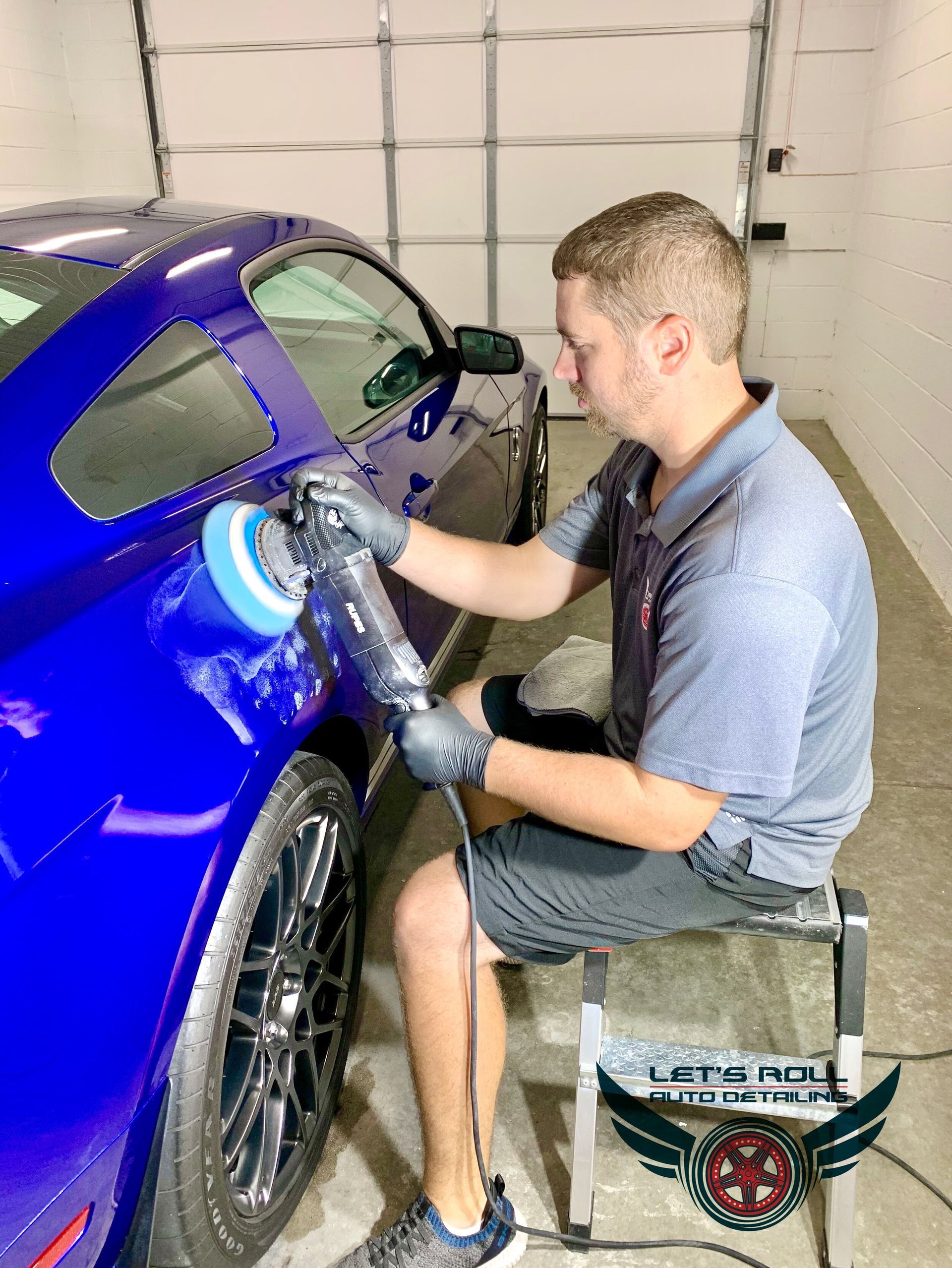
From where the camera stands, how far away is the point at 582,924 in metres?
1.63

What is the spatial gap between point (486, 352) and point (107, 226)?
1.36 meters

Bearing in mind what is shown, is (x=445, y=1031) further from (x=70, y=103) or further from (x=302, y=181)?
(x=70, y=103)

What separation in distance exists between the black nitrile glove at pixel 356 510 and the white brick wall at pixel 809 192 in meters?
7.04

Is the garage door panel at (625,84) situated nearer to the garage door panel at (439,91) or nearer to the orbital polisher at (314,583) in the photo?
the garage door panel at (439,91)

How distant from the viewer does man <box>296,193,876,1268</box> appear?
1401 millimetres

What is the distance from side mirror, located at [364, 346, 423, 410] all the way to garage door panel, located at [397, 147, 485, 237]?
5.84 m

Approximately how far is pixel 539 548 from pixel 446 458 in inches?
24.0

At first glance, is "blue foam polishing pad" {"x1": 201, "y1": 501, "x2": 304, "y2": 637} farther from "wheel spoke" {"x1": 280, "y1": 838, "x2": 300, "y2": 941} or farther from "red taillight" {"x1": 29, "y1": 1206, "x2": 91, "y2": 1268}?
"red taillight" {"x1": 29, "y1": 1206, "x2": 91, "y2": 1268}

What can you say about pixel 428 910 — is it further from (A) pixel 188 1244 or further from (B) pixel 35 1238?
(B) pixel 35 1238

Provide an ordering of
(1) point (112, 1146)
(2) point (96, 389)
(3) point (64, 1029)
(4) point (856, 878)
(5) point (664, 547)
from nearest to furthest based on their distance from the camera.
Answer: (3) point (64, 1029)
(1) point (112, 1146)
(2) point (96, 389)
(5) point (664, 547)
(4) point (856, 878)

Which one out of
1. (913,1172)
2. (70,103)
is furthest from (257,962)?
(70,103)

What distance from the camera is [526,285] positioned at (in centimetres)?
830

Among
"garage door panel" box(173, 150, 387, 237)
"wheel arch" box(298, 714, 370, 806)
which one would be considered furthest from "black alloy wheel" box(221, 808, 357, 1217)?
"garage door panel" box(173, 150, 387, 237)

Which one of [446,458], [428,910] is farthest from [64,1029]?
[446,458]
